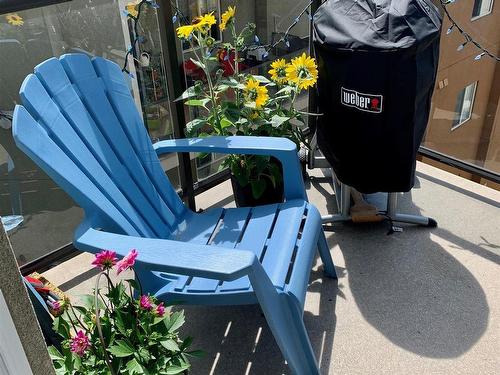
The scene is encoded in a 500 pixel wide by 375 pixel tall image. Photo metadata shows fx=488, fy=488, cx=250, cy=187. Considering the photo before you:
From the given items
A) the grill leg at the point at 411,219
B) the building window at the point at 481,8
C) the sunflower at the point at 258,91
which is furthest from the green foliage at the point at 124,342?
the building window at the point at 481,8

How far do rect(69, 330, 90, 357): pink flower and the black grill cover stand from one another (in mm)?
1225

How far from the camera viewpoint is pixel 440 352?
5.49ft

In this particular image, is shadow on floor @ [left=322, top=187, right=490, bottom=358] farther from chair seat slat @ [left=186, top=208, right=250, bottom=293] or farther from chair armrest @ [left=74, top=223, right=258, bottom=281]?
chair armrest @ [left=74, top=223, right=258, bottom=281]

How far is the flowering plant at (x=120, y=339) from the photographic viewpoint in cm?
110

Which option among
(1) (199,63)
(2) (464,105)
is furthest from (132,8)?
(2) (464,105)

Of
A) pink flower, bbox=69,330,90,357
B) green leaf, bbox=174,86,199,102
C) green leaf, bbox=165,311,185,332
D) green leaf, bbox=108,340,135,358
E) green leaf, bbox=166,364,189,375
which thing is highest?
green leaf, bbox=174,86,199,102

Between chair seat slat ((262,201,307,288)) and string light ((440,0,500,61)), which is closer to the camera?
chair seat slat ((262,201,307,288))

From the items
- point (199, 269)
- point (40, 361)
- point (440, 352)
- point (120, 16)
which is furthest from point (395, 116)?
point (40, 361)

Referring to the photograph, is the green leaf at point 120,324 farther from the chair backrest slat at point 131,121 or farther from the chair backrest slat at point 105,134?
the chair backrest slat at point 131,121

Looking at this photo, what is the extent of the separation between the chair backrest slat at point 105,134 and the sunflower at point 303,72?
0.66 m

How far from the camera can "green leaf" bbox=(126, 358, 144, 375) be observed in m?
A: 1.09

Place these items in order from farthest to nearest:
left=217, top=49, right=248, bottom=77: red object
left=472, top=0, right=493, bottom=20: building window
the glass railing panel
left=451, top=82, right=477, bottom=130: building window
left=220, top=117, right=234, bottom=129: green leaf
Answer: left=451, top=82, right=477, bottom=130: building window
left=472, top=0, right=493, bottom=20: building window
left=217, top=49, right=248, bottom=77: red object
left=220, top=117, right=234, bottom=129: green leaf
the glass railing panel

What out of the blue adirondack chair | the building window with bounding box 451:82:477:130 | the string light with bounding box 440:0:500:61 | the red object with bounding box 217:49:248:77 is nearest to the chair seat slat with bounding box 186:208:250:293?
the blue adirondack chair

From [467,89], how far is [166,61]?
3405 mm
